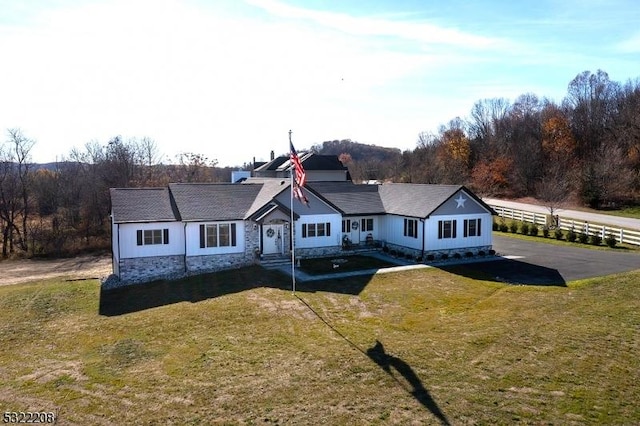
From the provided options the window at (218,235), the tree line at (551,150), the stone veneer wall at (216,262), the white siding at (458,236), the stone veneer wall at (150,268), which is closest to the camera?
the stone veneer wall at (150,268)

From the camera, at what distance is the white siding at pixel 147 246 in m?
24.7

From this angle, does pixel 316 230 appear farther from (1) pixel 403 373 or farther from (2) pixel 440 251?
(1) pixel 403 373

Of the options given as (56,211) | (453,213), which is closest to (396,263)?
(453,213)

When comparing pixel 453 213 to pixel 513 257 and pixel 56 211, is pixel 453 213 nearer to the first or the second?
pixel 513 257

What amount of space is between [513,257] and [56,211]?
46357mm

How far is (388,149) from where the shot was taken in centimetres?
15662

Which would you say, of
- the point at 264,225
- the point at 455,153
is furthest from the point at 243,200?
the point at 455,153

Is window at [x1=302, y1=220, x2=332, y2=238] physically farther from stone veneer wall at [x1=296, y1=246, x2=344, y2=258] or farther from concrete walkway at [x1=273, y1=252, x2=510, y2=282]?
concrete walkway at [x1=273, y1=252, x2=510, y2=282]

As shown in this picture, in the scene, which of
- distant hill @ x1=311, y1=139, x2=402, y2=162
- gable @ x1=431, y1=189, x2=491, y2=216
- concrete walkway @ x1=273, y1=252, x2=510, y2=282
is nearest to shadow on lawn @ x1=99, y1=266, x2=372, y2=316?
concrete walkway @ x1=273, y1=252, x2=510, y2=282

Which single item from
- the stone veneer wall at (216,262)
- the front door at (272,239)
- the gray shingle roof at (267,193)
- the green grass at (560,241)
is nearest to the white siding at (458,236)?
the green grass at (560,241)

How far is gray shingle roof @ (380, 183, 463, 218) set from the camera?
2867cm

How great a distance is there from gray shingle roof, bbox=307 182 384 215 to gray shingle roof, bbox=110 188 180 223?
29.6ft

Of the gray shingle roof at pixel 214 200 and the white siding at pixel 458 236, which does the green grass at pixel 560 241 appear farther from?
the gray shingle roof at pixel 214 200

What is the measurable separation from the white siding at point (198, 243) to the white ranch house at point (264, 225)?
54 millimetres
